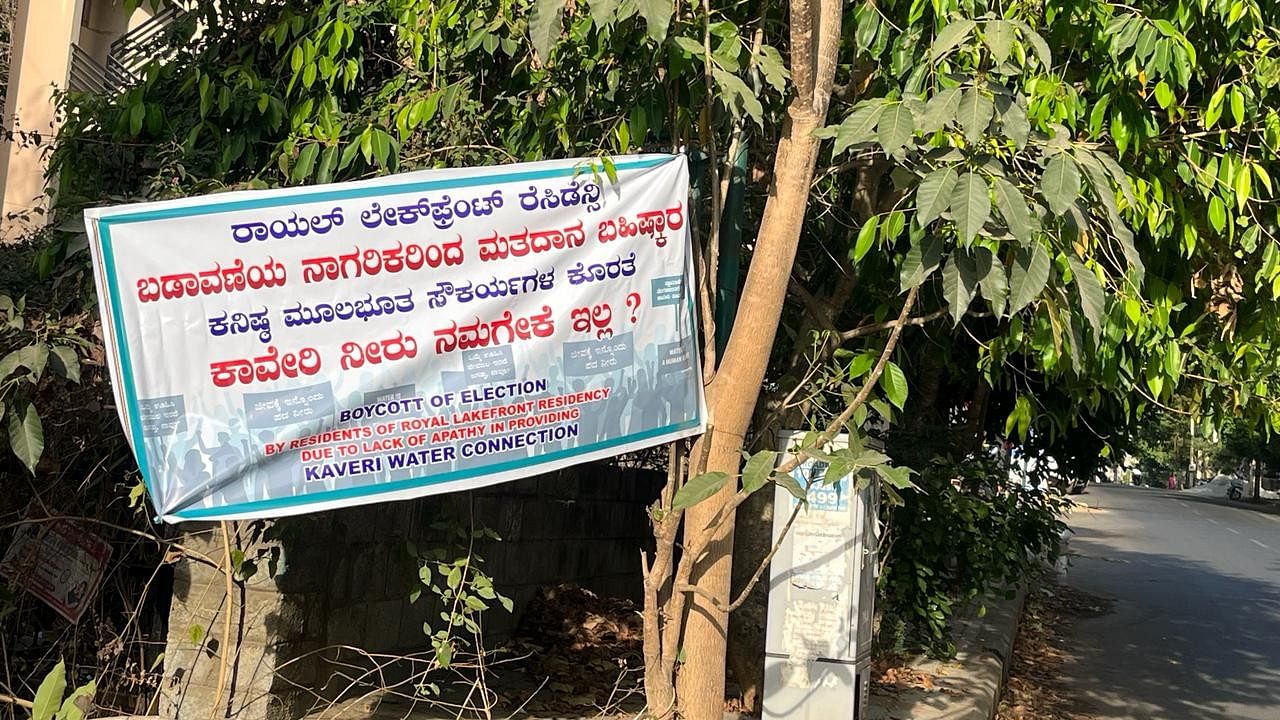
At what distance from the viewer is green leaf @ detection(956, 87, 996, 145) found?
3.20 m

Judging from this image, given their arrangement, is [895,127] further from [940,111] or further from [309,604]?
[309,604]

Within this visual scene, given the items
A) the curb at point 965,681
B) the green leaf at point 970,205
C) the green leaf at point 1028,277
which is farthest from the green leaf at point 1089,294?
the curb at point 965,681

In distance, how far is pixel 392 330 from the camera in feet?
11.8

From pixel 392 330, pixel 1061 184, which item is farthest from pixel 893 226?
pixel 392 330

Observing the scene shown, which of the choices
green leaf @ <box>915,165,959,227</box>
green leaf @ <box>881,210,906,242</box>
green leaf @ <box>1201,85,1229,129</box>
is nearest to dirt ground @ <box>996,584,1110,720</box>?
green leaf @ <box>1201,85,1229,129</box>

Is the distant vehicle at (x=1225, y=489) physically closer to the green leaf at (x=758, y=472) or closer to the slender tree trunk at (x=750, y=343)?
the slender tree trunk at (x=750, y=343)

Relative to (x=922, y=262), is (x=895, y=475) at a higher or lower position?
lower

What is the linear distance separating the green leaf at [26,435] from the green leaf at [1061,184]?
9.85 feet

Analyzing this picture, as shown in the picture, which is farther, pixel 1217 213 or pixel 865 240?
pixel 1217 213

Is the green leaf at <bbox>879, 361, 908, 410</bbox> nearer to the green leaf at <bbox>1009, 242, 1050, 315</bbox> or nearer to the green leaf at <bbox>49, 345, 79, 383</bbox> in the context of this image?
the green leaf at <bbox>1009, 242, 1050, 315</bbox>

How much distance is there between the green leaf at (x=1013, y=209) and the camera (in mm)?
3213

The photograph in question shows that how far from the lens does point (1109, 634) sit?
1262 cm

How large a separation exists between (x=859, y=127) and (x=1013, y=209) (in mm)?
501

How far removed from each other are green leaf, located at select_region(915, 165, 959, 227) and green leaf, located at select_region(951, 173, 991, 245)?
2cm
